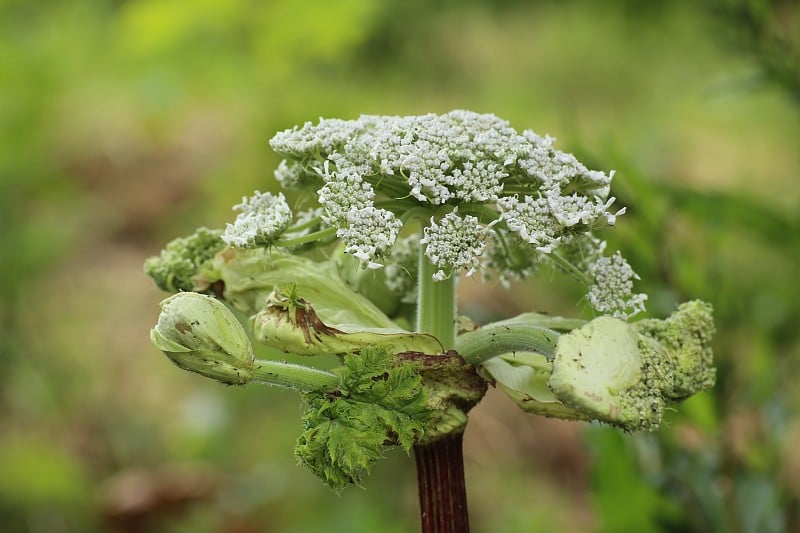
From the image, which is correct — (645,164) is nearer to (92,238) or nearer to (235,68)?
(235,68)

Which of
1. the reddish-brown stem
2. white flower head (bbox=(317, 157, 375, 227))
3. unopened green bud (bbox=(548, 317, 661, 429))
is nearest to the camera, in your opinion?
unopened green bud (bbox=(548, 317, 661, 429))

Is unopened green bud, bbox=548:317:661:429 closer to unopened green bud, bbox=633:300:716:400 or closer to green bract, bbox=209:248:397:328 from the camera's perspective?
unopened green bud, bbox=633:300:716:400

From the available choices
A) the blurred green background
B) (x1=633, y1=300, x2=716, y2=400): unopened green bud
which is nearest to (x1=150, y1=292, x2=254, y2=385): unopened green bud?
(x1=633, y1=300, x2=716, y2=400): unopened green bud

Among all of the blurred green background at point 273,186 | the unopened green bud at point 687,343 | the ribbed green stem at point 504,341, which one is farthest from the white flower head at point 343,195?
the blurred green background at point 273,186

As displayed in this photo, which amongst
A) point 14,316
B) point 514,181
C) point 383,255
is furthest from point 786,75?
point 14,316

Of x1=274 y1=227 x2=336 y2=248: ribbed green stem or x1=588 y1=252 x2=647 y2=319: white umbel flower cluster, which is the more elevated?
x1=274 y1=227 x2=336 y2=248: ribbed green stem

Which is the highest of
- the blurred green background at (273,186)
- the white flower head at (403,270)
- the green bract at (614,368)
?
the blurred green background at (273,186)

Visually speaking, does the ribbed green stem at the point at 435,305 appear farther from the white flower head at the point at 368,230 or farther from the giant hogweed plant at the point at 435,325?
the white flower head at the point at 368,230
